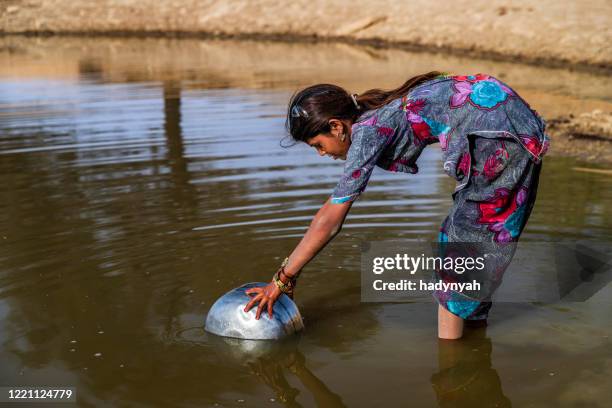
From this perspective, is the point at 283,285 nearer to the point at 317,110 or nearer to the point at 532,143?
the point at 317,110

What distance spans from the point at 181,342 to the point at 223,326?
0.87 feet

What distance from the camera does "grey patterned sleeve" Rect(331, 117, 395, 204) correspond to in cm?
427

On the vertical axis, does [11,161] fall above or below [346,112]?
below

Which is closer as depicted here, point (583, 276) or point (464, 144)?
point (464, 144)

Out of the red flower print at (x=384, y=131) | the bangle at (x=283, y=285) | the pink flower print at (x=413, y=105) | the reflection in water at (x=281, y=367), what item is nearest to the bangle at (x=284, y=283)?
the bangle at (x=283, y=285)

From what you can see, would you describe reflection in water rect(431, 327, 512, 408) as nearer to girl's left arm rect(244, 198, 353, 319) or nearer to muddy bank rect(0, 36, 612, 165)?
girl's left arm rect(244, 198, 353, 319)

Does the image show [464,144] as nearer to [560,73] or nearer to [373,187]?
[373,187]

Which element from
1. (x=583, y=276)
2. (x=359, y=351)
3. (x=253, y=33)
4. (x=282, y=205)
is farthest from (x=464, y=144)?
(x=253, y=33)

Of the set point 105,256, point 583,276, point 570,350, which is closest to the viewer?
point 570,350

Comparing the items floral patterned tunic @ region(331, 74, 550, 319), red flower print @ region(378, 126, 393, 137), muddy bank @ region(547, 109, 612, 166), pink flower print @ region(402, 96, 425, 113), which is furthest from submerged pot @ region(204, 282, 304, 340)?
muddy bank @ region(547, 109, 612, 166)

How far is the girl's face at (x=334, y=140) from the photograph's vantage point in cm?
439

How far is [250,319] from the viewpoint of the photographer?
16.3ft

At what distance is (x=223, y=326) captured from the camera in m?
5.07

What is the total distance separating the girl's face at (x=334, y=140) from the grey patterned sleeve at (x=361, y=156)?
86 millimetres
